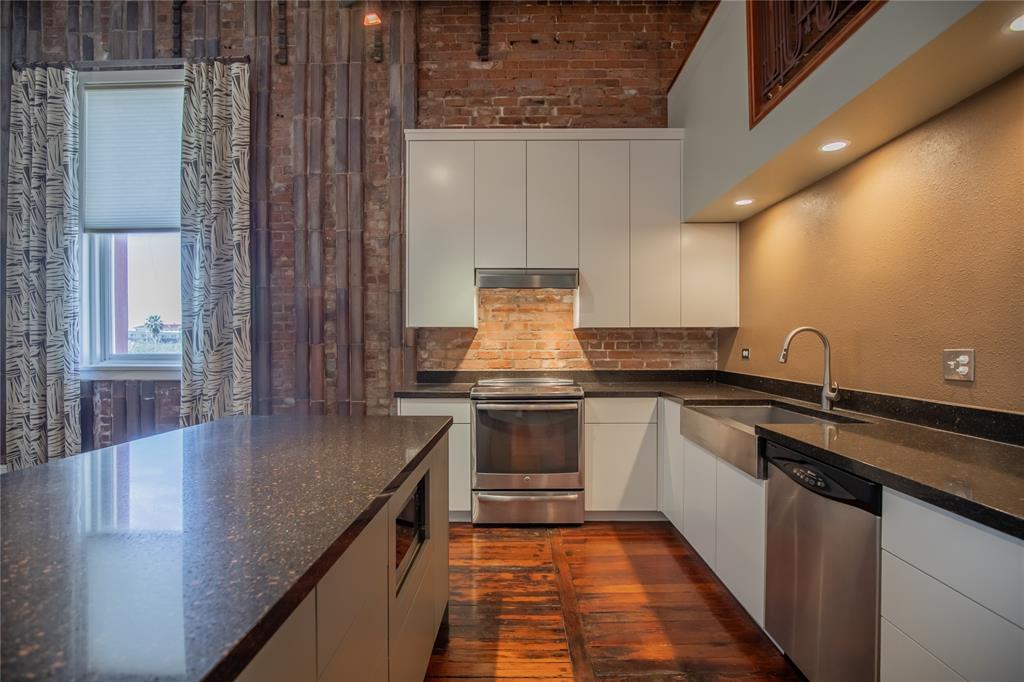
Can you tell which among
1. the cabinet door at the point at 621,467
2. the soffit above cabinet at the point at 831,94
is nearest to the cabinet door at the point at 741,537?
the cabinet door at the point at 621,467

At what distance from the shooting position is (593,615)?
6.86 ft

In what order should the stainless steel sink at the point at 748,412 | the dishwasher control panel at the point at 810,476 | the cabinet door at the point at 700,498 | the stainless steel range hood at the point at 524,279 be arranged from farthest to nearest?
the stainless steel range hood at the point at 524,279
the stainless steel sink at the point at 748,412
the cabinet door at the point at 700,498
the dishwasher control panel at the point at 810,476

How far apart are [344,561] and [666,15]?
163 inches

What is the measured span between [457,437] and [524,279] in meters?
1.11

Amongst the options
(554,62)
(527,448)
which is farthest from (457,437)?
(554,62)

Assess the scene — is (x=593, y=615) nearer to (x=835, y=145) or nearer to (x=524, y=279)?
(x=524, y=279)

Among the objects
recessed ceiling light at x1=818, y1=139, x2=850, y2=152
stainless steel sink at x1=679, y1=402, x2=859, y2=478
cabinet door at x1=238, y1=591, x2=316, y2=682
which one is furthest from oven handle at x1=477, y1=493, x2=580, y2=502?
cabinet door at x1=238, y1=591, x2=316, y2=682

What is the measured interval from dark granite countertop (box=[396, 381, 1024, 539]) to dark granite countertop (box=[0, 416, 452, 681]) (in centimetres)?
118

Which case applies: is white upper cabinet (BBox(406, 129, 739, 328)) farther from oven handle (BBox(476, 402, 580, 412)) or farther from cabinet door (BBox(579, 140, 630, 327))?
oven handle (BBox(476, 402, 580, 412))

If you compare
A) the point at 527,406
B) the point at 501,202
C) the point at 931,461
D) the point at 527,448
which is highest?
the point at 501,202

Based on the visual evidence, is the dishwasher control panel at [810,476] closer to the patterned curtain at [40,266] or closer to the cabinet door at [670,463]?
the cabinet door at [670,463]

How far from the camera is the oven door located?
9.85 feet

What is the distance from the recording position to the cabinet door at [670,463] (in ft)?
9.09

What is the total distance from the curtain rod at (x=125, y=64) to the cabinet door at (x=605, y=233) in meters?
2.62
